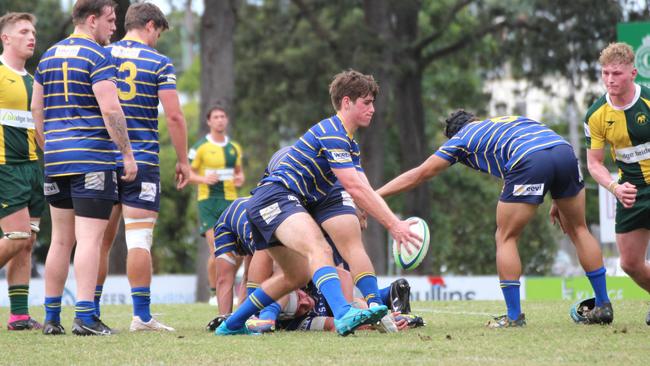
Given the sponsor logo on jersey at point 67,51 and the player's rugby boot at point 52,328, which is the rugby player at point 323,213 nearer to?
the player's rugby boot at point 52,328

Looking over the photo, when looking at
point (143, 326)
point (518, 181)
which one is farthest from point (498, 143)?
point (143, 326)

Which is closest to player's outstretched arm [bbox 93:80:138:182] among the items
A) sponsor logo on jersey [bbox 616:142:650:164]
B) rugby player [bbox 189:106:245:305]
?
sponsor logo on jersey [bbox 616:142:650:164]

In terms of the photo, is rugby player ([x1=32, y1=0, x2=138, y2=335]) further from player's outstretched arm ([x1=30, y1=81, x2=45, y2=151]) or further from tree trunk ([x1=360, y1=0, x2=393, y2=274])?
tree trunk ([x1=360, y1=0, x2=393, y2=274])

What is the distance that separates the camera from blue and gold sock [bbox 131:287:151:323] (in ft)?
28.7

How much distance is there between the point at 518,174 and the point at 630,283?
7.68 metres

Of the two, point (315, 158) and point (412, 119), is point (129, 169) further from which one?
point (412, 119)

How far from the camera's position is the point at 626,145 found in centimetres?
862

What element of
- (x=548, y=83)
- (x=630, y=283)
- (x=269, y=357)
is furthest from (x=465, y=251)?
(x=269, y=357)

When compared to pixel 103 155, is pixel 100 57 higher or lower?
higher

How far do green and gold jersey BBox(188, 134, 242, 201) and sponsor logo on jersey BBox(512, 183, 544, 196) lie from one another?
676 centimetres

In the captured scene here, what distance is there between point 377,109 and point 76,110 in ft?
58.3

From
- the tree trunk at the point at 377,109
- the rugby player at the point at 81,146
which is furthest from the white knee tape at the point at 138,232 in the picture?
the tree trunk at the point at 377,109

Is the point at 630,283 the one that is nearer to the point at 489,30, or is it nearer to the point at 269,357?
the point at 269,357

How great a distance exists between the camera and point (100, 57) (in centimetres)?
838
